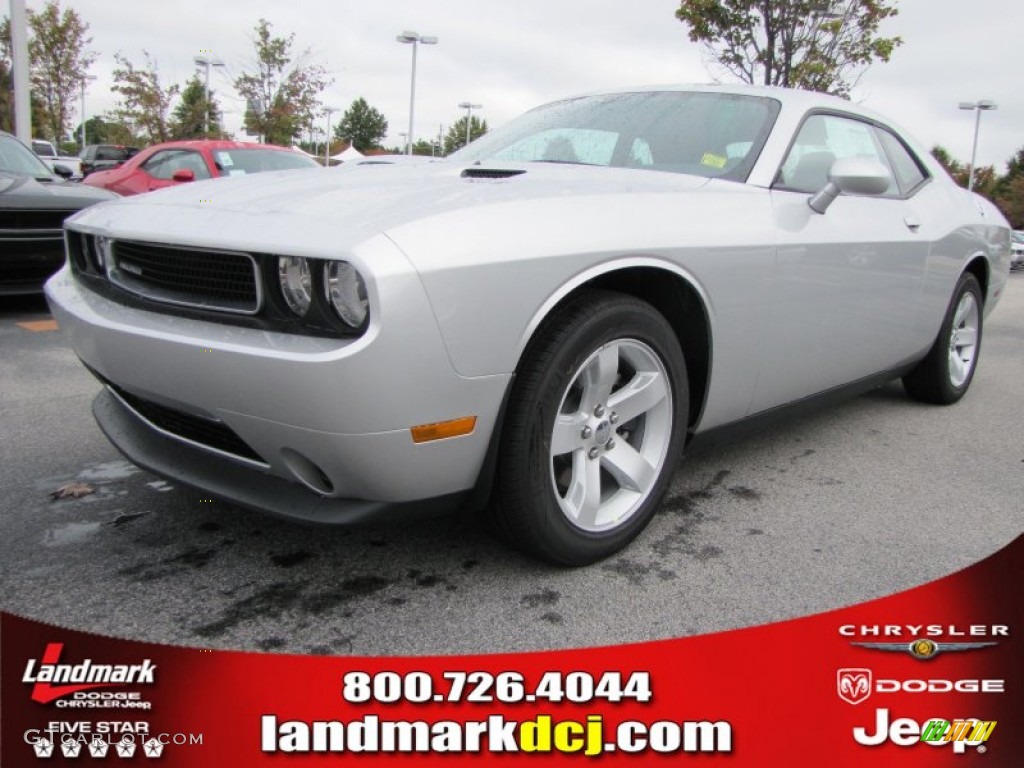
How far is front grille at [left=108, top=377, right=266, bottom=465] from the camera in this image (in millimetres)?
2064

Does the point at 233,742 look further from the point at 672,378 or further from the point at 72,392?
the point at 72,392

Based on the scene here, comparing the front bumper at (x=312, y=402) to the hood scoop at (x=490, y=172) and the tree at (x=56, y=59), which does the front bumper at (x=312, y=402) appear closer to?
the hood scoop at (x=490, y=172)

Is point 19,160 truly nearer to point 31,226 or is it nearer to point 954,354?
point 31,226

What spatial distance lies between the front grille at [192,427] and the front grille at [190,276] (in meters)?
0.27

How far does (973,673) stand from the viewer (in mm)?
1711

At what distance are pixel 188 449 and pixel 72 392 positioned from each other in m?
2.25

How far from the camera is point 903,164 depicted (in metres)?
3.91

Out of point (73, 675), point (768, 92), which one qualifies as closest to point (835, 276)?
point (768, 92)

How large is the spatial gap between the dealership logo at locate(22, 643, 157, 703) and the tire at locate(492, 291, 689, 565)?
0.87 metres

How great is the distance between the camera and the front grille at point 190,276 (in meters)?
1.96

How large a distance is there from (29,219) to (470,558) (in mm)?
4900

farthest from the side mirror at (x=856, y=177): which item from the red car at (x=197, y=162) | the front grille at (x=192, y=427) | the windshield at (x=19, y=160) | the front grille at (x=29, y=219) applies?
the red car at (x=197, y=162)

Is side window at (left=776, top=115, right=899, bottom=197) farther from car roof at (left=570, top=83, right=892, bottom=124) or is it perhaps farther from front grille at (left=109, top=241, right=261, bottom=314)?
front grille at (left=109, top=241, right=261, bottom=314)

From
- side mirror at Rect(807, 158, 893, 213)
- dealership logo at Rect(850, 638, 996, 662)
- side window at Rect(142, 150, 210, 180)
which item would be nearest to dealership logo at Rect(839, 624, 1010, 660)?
dealership logo at Rect(850, 638, 996, 662)
